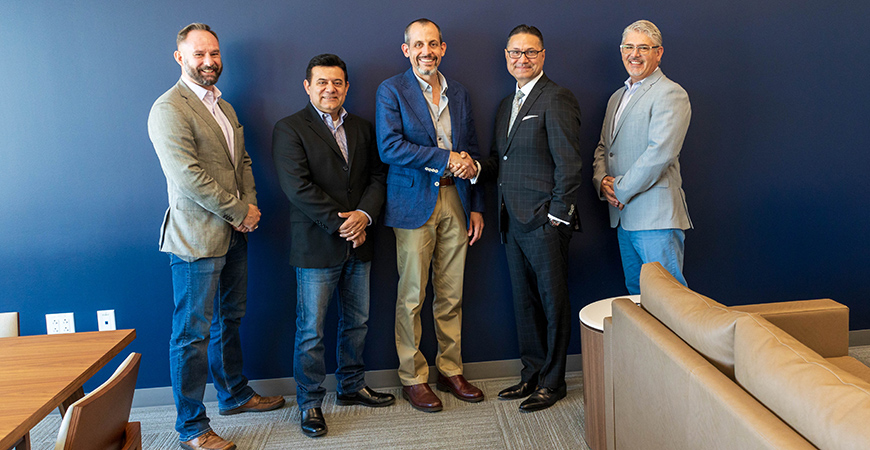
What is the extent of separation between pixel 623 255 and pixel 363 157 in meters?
1.47

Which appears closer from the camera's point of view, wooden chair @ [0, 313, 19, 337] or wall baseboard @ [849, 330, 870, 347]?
wooden chair @ [0, 313, 19, 337]

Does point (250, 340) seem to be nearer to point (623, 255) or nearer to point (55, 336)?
point (55, 336)

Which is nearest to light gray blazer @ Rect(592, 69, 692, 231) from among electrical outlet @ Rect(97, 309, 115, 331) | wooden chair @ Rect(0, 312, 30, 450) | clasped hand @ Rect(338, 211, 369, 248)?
clasped hand @ Rect(338, 211, 369, 248)

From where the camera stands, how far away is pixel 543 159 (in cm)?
279

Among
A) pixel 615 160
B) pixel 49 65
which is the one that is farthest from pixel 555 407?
pixel 49 65

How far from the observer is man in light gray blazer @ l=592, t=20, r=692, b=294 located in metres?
2.65

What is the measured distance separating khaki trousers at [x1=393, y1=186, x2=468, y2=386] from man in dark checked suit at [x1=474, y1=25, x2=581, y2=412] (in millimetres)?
255

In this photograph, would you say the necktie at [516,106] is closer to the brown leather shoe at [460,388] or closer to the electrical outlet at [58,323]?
the brown leather shoe at [460,388]

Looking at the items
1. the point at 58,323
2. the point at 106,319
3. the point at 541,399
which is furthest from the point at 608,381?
the point at 58,323

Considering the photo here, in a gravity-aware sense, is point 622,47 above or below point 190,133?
above

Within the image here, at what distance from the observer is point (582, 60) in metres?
3.13

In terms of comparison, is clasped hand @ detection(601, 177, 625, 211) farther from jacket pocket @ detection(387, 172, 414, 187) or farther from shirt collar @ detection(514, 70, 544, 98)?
jacket pocket @ detection(387, 172, 414, 187)

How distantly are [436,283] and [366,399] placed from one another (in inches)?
28.2

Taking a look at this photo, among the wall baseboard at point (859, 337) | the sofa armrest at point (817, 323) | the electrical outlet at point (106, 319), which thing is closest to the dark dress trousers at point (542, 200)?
the sofa armrest at point (817, 323)
